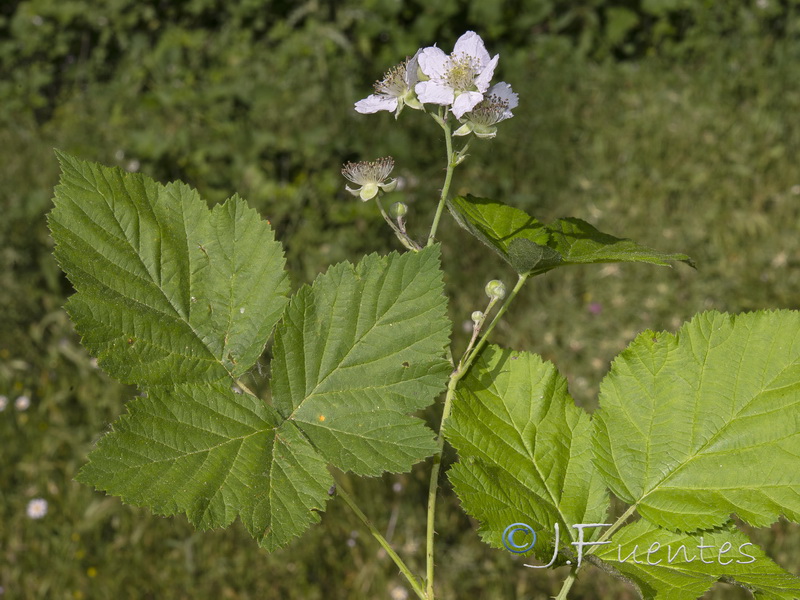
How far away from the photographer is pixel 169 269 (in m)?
0.97

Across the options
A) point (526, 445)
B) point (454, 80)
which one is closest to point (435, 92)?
point (454, 80)

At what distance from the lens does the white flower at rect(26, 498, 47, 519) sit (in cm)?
293

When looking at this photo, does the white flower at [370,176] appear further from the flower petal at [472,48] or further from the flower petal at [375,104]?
the flower petal at [472,48]

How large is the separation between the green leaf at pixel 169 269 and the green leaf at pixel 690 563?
517mm

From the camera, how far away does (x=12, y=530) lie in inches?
114

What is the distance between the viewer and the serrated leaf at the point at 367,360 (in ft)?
2.91

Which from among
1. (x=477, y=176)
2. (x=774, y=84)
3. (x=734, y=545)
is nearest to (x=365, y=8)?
(x=477, y=176)

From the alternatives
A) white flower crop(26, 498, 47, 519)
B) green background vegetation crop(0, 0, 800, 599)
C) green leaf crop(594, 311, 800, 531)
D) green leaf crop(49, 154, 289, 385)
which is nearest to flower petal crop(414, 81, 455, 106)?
green leaf crop(49, 154, 289, 385)

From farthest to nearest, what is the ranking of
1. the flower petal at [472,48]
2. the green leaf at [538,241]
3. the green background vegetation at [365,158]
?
1. the green background vegetation at [365,158]
2. the flower petal at [472,48]
3. the green leaf at [538,241]

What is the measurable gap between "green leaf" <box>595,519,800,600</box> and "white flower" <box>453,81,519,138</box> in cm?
55

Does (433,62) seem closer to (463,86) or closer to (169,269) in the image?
(463,86)
